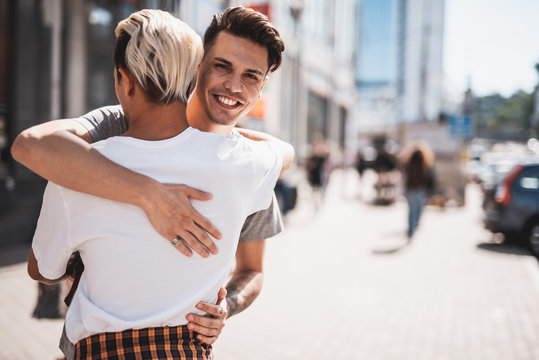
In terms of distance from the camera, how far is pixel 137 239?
1207 mm

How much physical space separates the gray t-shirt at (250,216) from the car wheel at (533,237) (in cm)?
878

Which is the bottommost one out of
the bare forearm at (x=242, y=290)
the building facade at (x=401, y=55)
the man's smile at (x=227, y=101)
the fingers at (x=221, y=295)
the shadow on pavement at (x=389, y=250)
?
the shadow on pavement at (x=389, y=250)

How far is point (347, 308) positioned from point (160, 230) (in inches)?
181

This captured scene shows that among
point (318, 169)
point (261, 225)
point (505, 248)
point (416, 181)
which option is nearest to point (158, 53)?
point (261, 225)

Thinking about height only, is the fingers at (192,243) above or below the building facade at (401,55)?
below

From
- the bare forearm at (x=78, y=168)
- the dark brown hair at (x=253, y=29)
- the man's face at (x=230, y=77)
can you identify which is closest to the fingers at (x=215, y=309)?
the bare forearm at (x=78, y=168)

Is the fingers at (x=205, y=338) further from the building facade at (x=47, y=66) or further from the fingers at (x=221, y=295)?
the building facade at (x=47, y=66)

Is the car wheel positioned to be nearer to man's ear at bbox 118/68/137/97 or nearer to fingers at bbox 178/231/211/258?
fingers at bbox 178/231/211/258

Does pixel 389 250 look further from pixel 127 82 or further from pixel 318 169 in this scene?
pixel 127 82

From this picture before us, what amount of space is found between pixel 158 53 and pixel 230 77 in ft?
1.98

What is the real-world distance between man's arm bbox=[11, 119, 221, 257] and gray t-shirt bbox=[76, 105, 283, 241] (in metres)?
0.22

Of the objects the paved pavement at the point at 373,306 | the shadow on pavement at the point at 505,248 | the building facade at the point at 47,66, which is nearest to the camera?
the paved pavement at the point at 373,306

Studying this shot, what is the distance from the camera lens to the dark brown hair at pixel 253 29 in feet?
5.49

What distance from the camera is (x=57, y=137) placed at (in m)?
1.30
